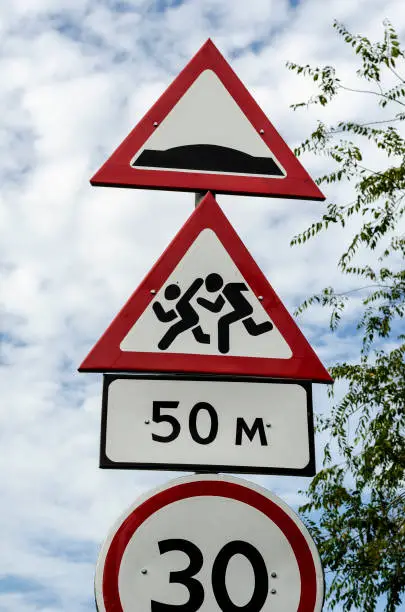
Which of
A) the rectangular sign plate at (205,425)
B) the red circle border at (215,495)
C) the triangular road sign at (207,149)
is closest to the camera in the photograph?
the red circle border at (215,495)

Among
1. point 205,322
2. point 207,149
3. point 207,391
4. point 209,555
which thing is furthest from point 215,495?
point 207,149

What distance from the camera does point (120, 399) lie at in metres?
2.25

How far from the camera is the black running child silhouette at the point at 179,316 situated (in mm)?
2393

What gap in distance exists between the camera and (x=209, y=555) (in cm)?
210

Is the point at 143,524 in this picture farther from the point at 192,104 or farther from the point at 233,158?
the point at 192,104

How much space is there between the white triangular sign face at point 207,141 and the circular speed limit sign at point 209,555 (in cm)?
104

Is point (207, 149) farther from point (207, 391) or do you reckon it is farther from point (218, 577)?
point (218, 577)

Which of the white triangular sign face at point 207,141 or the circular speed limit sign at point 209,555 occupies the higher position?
the white triangular sign face at point 207,141

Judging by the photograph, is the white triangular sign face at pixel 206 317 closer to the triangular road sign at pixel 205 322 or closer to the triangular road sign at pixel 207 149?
the triangular road sign at pixel 205 322

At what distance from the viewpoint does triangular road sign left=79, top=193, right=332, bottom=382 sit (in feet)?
7.72

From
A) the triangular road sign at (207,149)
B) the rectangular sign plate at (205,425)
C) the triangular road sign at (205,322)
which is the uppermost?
the triangular road sign at (207,149)

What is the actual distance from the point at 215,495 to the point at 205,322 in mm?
498

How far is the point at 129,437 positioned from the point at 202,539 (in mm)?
311

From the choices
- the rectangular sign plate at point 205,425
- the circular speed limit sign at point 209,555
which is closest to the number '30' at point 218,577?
the circular speed limit sign at point 209,555
